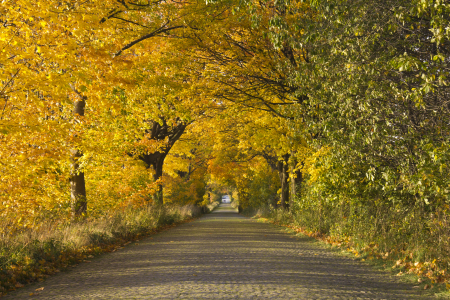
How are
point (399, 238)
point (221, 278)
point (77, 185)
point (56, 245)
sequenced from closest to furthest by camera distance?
point (221, 278)
point (56, 245)
point (399, 238)
point (77, 185)

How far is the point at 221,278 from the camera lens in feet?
26.1

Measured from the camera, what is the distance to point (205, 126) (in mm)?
27281

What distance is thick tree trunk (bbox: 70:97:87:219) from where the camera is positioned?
1407cm

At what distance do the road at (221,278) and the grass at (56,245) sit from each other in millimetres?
342

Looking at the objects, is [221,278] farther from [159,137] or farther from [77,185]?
[159,137]

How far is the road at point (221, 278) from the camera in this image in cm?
673

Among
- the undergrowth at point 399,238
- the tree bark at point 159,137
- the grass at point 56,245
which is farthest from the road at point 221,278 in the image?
the tree bark at point 159,137

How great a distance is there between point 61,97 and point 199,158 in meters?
35.5

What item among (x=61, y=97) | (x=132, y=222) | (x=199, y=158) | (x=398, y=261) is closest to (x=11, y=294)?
(x=61, y=97)

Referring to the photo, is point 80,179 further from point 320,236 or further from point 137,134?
point 320,236

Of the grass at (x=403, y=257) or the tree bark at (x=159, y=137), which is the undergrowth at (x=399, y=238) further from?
the tree bark at (x=159, y=137)

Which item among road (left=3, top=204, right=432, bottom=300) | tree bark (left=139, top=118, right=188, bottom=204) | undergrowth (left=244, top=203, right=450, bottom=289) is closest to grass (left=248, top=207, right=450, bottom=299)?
undergrowth (left=244, top=203, right=450, bottom=289)

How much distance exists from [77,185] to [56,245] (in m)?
5.25

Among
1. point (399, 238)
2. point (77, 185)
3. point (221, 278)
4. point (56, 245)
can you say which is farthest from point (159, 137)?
point (221, 278)
